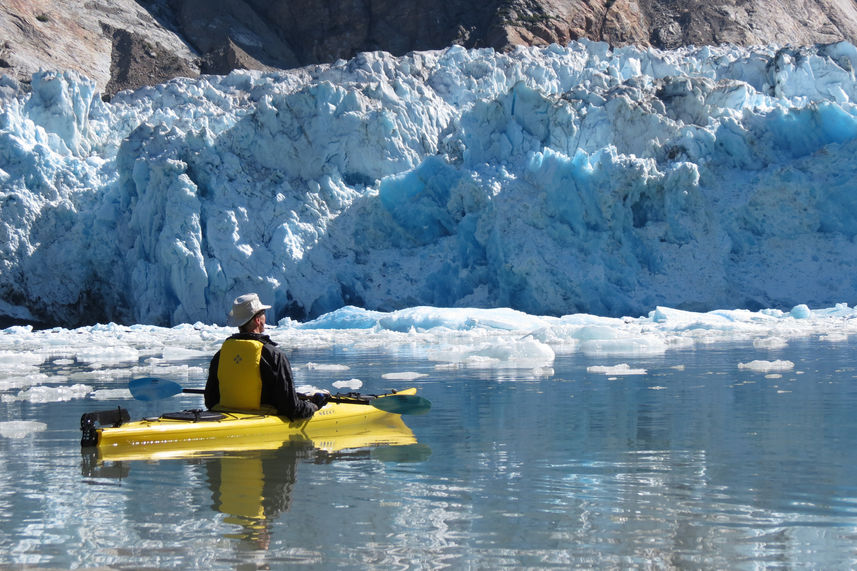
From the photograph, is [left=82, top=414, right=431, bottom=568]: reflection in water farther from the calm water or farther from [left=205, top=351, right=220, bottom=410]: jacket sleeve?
[left=205, top=351, right=220, bottom=410]: jacket sleeve

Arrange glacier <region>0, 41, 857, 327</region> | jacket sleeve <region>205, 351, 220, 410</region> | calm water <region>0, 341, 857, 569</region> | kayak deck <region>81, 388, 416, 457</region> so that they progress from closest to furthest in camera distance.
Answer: calm water <region>0, 341, 857, 569</region>, kayak deck <region>81, 388, 416, 457</region>, jacket sleeve <region>205, 351, 220, 410</region>, glacier <region>0, 41, 857, 327</region>

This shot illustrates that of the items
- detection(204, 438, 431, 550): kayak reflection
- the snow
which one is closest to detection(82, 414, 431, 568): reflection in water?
detection(204, 438, 431, 550): kayak reflection

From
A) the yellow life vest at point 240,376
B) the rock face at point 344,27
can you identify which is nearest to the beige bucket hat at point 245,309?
the yellow life vest at point 240,376

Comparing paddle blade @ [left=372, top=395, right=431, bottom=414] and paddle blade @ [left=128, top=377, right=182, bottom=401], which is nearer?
paddle blade @ [left=372, top=395, right=431, bottom=414]

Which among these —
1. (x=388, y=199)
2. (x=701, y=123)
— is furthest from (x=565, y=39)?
(x=388, y=199)

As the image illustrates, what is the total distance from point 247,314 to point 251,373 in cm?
29

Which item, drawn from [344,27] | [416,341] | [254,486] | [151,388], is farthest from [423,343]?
[344,27]

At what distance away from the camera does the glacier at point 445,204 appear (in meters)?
19.6

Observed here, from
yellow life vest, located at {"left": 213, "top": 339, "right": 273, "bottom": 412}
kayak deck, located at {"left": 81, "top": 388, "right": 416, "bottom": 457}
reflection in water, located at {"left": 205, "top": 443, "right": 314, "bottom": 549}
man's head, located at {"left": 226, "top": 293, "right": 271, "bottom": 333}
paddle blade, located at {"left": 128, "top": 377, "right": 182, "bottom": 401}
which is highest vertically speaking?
man's head, located at {"left": 226, "top": 293, "right": 271, "bottom": 333}

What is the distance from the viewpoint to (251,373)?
4988 millimetres

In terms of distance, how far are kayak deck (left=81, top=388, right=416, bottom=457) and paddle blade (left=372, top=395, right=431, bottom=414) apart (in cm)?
27

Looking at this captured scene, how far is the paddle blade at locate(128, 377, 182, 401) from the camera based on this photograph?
6.47m

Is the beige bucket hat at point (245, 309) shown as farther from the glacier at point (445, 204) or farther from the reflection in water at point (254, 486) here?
the glacier at point (445, 204)

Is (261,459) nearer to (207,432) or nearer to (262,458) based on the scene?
(262,458)
